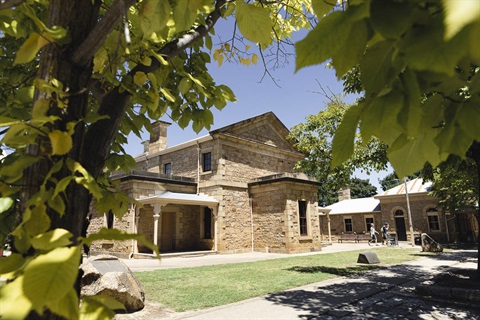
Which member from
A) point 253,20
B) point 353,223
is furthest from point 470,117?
point 353,223

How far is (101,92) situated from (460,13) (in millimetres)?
1870

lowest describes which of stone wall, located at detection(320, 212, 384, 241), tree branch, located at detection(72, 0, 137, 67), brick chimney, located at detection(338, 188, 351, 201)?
stone wall, located at detection(320, 212, 384, 241)

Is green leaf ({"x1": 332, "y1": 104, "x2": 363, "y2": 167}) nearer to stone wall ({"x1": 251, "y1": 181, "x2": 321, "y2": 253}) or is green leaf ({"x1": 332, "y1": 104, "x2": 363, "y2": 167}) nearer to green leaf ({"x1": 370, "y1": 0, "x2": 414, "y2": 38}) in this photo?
green leaf ({"x1": 370, "y1": 0, "x2": 414, "y2": 38})

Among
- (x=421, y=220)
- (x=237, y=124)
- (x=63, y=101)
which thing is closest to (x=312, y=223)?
(x=237, y=124)

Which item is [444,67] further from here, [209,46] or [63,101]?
[209,46]

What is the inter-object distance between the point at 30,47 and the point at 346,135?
103 centimetres

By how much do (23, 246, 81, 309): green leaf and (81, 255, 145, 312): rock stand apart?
20.1 ft

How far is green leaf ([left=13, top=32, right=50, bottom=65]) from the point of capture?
0.93 m

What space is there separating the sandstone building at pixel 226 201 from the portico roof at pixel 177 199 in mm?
59

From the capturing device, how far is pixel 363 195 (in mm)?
64188

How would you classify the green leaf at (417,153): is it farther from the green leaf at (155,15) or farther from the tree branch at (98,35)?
the tree branch at (98,35)

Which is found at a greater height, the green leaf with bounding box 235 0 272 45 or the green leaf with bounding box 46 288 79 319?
the green leaf with bounding box 235 0 272 45

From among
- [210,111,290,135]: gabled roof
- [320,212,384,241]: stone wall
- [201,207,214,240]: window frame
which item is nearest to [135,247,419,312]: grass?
[201,207,214,240]: window frame

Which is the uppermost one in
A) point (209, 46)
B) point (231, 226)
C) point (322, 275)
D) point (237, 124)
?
point (237, 124)
